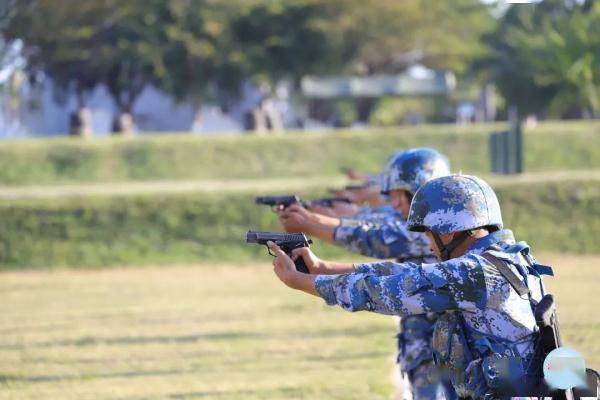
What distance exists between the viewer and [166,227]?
23.8 meters

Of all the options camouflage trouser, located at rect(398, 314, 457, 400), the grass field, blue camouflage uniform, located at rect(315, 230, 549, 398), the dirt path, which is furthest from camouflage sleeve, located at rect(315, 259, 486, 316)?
the dirt path

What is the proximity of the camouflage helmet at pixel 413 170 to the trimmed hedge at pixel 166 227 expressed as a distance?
15347 mm

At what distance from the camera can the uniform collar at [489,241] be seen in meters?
5.07

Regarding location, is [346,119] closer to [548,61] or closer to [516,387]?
[548,61]

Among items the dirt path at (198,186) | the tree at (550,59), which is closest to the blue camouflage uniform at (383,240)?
the dirt path at (198,186)

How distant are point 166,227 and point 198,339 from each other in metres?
10.4

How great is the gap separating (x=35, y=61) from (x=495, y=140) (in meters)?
27.2

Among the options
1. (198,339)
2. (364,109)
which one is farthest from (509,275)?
(364,109)

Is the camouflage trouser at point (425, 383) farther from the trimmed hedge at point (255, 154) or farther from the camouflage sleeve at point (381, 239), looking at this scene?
the trimmed hedge at point (255, 154)

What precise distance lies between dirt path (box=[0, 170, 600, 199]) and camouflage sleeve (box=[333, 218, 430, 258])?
16.0 metres

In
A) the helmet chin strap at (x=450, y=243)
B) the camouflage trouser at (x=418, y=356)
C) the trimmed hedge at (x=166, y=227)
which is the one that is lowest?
the trimmed hedge at (x=166, y=227)

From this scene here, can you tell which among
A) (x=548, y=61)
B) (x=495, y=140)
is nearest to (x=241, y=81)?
(x=548, y=61)

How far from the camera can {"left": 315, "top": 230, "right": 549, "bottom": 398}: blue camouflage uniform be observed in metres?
4.86

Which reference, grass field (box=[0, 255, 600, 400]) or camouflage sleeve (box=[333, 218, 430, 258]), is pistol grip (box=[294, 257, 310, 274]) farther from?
grass field (box=[0, 255, 600, 400])
